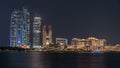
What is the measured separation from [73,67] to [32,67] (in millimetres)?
7276

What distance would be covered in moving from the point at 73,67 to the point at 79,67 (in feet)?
4.73

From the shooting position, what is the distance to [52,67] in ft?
282

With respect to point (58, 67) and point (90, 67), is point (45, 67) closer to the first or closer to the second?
point (58, 67)

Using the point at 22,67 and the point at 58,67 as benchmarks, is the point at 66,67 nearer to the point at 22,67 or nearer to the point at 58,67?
the point at 58,67

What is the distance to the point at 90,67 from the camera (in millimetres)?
86438

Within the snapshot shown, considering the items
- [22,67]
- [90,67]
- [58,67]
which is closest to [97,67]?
[90,67]

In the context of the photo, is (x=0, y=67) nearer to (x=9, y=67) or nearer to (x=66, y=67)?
(x=9, y=67)

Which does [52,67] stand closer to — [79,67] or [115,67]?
[79,67]

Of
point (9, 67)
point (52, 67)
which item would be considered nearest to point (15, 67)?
point (9, 67)

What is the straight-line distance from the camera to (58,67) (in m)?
85.8

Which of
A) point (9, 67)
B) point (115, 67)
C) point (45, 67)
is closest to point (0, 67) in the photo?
point (9, 67)

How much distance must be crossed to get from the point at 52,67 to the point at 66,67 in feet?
8.32

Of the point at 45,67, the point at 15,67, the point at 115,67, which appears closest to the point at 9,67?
the point at 15,67

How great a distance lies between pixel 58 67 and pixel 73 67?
2.66 meters
